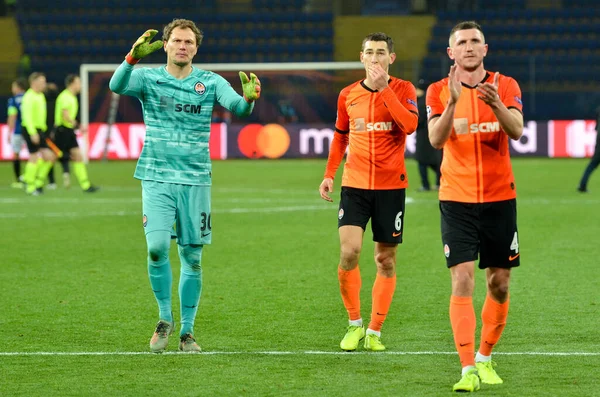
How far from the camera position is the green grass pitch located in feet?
19.0

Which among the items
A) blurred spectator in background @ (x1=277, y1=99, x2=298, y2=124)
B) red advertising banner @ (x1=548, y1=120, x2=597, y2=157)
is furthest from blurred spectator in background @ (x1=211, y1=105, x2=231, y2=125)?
red advertising banner @ (x1=548, y1=120, x2=597, y2=157)

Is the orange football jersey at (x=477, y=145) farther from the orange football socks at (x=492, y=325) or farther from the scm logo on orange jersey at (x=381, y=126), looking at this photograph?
the scm logo on orange jersey at (x=381, y=126)

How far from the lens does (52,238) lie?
12703mm

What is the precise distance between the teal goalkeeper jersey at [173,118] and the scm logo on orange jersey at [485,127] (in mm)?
1548

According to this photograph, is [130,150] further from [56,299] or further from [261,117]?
[56,299]

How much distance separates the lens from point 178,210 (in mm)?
6555

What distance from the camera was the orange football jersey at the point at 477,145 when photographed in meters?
5.60

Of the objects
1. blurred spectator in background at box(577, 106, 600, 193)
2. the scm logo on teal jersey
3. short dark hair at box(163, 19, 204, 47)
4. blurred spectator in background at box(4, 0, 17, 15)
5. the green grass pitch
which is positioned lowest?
the green grass pitch

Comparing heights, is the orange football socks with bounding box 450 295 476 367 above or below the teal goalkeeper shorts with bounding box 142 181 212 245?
below

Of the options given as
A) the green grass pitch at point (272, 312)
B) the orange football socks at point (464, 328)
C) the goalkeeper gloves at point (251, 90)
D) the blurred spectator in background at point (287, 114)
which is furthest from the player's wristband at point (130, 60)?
the blurred spectator in background at point (287, 114)

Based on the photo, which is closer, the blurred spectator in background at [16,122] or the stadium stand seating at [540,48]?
the blurred spectator in background at [16,122]

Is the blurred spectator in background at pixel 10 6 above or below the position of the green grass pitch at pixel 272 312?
above

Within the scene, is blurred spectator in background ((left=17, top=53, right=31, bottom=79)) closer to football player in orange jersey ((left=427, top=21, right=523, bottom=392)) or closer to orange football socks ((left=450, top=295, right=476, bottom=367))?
football player in orange jersey ((left=427, top=21, right=523, bottom=392))

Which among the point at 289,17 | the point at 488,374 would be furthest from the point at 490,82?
the point at 289,17
